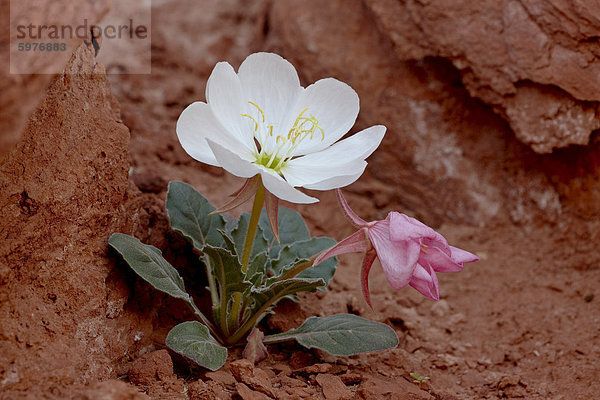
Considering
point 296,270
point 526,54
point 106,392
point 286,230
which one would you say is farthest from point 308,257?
point 526,54

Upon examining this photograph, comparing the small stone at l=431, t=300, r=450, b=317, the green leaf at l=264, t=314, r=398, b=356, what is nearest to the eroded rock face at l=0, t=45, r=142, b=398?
the green leaf at l=264, t=314, r=398, b=356

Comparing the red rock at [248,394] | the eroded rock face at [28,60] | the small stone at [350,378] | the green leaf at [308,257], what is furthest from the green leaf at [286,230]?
the eroded rock face at [28,60]

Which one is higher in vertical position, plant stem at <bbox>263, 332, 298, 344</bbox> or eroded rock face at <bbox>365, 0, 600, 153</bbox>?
eroded rock face at <bbox>365, 0, 600, 153</bbox>

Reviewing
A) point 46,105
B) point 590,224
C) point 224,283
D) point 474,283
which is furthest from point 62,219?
point 590,224

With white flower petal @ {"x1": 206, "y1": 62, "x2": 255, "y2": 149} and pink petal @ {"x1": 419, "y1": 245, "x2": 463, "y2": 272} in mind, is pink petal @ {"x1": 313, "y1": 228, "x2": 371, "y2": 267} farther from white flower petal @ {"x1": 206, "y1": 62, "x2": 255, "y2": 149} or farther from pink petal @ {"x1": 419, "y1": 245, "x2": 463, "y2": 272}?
white flower petal @ {"x1": 206, "y1": 62, "x2": 255, "y2": 149}

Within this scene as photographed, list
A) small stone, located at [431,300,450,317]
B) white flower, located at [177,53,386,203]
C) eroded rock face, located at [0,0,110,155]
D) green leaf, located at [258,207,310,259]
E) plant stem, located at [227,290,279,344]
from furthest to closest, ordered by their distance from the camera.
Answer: small stone, located at [431,300,450,317]
green leaf, located at [258,207,310,259]
plant stem, located at [227,290,279,344]
white flower, located at [177,53,386,203]
eroded rock face, located at [0,0,110,155]

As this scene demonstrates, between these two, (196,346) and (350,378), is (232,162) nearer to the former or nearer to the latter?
(196,346)
